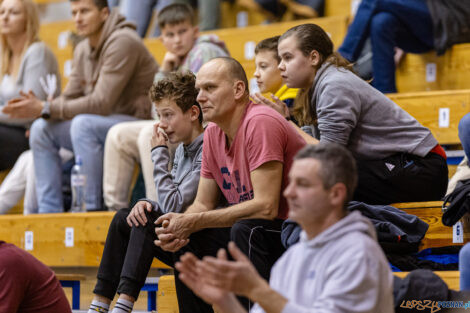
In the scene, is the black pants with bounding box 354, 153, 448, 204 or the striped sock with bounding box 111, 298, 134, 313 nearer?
the striped sock with bounding box 111, 298, 134, 313

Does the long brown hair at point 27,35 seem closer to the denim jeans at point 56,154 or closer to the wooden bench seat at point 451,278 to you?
the denim jeans at point 56,154

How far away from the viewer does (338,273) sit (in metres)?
1.50

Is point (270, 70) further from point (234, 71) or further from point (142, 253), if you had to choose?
point (142, 253)

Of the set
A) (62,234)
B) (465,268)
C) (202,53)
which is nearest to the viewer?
(465,268)

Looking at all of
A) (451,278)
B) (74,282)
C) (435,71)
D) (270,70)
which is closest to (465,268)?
(451,278)

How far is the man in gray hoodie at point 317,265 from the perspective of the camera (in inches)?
58.4

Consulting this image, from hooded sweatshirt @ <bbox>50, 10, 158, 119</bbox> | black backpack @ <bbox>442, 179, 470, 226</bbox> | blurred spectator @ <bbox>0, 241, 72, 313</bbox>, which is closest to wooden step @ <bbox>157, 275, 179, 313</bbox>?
blurred spectator @ <bbox>0, 241, 72, 313</bbox>

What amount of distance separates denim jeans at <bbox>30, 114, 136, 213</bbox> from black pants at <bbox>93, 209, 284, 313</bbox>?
3.48ft

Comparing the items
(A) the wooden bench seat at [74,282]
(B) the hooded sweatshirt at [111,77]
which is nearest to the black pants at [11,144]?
(B) the hooded sweatshirt at [111,77]

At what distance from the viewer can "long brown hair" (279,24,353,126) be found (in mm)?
2588

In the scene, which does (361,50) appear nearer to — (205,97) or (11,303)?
(205,97)

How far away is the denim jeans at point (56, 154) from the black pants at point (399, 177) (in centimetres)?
146

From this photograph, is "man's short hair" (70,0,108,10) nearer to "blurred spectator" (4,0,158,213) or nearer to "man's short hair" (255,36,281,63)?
"blurred spectator" (4,0,158,213)

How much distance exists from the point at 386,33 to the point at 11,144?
2136 mm
